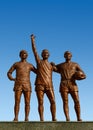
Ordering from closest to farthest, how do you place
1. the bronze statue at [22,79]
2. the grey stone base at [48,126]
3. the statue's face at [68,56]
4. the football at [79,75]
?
the grey stone base at [48,126] < the bronze statue at [22,79] < the football at [79,75] < the statue's face at [68,56]

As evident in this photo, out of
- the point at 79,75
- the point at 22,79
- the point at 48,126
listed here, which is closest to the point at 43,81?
the point at 22,79

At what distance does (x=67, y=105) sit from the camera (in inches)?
477

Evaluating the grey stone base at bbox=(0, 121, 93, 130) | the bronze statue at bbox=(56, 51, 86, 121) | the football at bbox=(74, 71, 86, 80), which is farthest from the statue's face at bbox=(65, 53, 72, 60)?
the grey stone base at bbox=(0, 121, 93, 130)

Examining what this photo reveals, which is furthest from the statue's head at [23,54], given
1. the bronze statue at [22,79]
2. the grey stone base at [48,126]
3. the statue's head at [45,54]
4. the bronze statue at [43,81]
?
the grey stone base at [48,126]

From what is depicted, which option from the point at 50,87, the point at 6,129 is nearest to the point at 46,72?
the point at 50,87

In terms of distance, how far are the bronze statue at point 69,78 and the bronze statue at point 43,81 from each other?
13.2 inches

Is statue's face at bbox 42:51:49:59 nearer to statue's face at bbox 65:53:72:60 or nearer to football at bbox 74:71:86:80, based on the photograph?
statue's face at bbox 65:53:72:60

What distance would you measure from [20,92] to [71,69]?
1822 mm

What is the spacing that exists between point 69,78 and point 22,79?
4.95 ft

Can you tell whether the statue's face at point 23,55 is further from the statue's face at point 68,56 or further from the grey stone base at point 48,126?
the grey stone base at point 48,126

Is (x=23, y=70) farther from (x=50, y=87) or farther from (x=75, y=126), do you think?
(x=75, y=126)

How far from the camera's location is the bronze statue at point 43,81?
12023 millimetres

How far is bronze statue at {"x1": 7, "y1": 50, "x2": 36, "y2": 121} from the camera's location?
471 inches

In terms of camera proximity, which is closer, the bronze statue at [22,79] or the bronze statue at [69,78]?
the bronze statue at [22,79]
